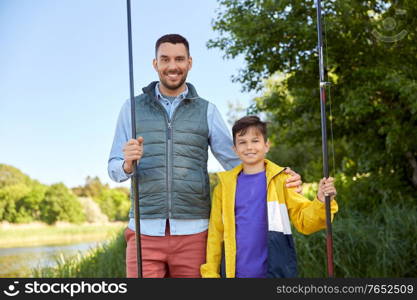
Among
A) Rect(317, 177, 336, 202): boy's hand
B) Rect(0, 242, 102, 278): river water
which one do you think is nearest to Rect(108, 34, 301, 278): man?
Rect(317, 177, 336, 202): boy's hand

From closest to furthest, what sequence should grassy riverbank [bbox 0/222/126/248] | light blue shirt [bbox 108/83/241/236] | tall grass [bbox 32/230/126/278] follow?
light blue shirt [bbox 108/83/241/236] < tall grass [bbox 32/230/126/278] < grassy riverbank [bbox 0/222/126/248]

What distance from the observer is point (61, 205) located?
12797 millimetres

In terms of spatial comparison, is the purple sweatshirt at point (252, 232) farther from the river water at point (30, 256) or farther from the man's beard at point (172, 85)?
the river water at point (30, 256)

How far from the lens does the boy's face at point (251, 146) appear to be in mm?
2244

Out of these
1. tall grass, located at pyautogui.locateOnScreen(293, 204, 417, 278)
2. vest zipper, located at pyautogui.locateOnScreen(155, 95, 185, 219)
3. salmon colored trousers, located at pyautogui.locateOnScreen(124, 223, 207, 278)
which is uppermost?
vest zipper, located at pyautogui.locateOnScreen(155, 95, 185, 219)

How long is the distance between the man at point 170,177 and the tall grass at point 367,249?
11.2 feet

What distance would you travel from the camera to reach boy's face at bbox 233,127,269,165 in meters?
2.24

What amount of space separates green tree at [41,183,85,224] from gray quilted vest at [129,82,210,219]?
10686mm

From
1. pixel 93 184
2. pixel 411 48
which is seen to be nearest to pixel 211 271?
pixel 411 48

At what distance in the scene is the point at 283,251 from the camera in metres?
2.18

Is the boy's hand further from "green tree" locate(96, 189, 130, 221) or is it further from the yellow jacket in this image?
"green tree" locate(96, 189, 130, 221)

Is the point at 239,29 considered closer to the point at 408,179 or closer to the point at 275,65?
the point at 275,65

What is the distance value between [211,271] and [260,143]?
1.78ft

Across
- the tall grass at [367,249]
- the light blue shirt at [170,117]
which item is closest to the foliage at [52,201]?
the tall grass at [367,249]
